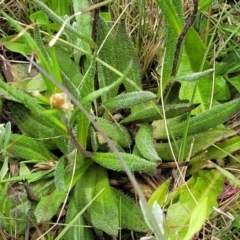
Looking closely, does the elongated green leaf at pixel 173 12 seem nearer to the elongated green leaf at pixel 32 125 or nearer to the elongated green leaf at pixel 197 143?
the elongated green leaf at pixel 197 143

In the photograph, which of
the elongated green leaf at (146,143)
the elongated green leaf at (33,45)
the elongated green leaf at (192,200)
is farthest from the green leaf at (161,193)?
the elongated green leaf at (33,45)

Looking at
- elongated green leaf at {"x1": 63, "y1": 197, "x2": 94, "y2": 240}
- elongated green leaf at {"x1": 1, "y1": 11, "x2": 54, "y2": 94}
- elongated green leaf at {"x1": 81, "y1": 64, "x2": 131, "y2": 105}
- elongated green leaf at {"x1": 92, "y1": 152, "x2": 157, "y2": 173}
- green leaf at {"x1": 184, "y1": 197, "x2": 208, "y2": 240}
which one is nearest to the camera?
elongated green leaf at {"x1": 81, "y1": 64, "x2": 131, "y2": 105}

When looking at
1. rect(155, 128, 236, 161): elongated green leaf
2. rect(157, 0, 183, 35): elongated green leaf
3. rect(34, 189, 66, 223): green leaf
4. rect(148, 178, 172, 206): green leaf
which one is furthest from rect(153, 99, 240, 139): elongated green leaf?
rect(34, 189, 66, 223): green leaf

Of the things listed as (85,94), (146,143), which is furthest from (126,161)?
(85,94)

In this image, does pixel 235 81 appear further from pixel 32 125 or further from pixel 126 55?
pixel 32 125

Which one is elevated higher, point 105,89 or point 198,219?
point 105,89

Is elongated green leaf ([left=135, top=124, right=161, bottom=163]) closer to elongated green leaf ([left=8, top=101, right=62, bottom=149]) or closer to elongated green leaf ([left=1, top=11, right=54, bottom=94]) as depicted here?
elongated green leaf ([left=8, top=101, right=62, bottom=149])
